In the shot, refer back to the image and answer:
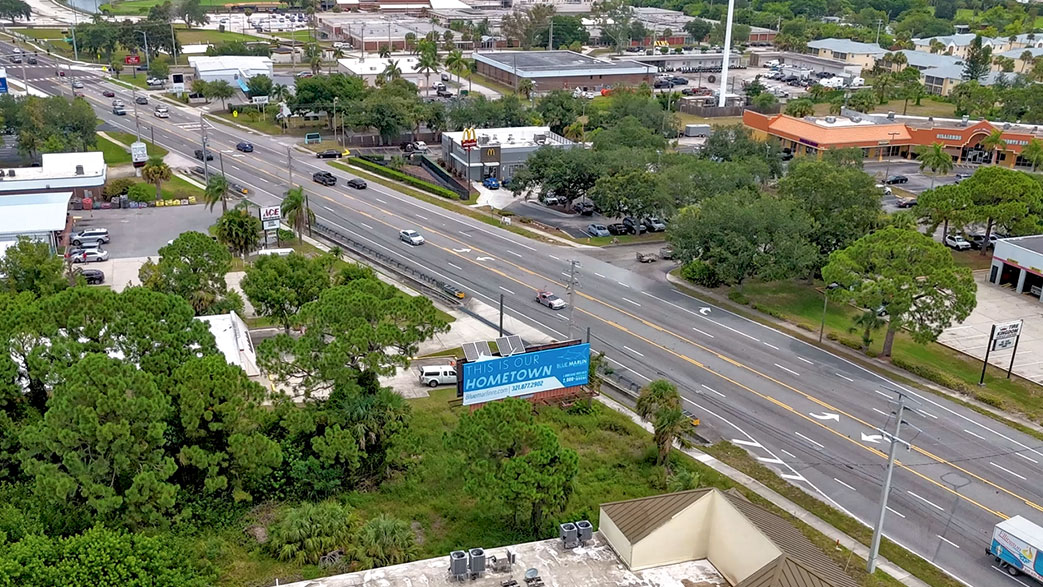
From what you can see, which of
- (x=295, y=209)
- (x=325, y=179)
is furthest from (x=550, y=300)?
(x=325, y=179)

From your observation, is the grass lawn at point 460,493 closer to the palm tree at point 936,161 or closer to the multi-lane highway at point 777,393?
the multi-lane highway at point 777,393

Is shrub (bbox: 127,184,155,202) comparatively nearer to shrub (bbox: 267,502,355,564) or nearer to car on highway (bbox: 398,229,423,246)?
car on highway (bbox: 398,229,423,246)

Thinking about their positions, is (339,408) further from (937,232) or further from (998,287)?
(937,232)

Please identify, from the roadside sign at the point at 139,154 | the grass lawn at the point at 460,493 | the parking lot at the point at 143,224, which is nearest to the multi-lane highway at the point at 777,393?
the grass lawn at the point at 460,493

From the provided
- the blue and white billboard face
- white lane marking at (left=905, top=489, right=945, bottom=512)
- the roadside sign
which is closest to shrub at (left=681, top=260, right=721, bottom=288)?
the blue and white billboard face

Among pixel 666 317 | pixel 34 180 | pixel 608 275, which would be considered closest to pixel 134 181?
pixel 34 180

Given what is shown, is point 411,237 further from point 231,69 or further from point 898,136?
point 231,69

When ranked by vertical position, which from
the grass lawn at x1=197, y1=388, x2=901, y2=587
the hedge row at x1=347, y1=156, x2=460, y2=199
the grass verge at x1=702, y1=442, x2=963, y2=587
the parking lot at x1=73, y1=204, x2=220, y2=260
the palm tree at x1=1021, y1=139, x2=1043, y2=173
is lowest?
the grass verge at x1=702, y1=442, x2=963, y2=587
